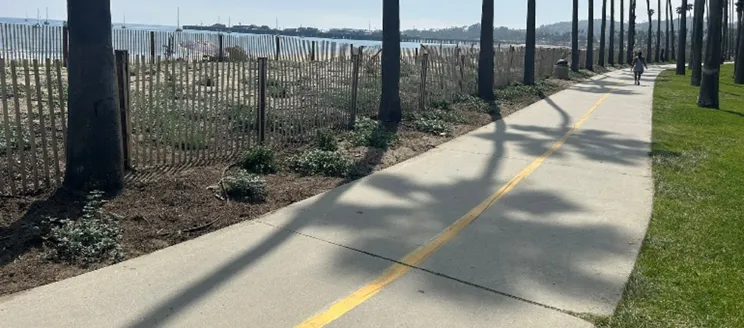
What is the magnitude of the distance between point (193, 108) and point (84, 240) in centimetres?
333

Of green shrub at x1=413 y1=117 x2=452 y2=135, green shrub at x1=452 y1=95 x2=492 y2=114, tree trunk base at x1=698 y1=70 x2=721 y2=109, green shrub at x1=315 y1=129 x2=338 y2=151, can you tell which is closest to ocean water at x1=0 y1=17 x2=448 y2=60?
green shrub at x1=452 y1=95 x2=492 y2=114

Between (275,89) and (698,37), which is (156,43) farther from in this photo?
(698,37)

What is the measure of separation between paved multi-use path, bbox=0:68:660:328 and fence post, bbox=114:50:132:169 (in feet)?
7.12

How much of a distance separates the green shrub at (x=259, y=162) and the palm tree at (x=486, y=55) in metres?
12.5

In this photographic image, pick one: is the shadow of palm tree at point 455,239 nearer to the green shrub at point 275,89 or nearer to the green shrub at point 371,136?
the green shrub at point 371,136

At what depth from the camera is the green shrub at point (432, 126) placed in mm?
13252

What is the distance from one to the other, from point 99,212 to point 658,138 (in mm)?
10790

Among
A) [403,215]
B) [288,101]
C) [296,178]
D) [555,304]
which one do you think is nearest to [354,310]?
[555,304]

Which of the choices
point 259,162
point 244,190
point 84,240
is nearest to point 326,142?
point 259,162

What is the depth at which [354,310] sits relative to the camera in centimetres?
446

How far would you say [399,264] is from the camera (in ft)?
17.7

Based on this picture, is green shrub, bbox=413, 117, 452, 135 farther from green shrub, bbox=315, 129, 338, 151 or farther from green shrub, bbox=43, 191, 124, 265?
green shrub, bbox=43, 191, 124, 265

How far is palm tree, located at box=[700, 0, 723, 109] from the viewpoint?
2020cm

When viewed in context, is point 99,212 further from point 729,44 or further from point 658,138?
point 729,44
